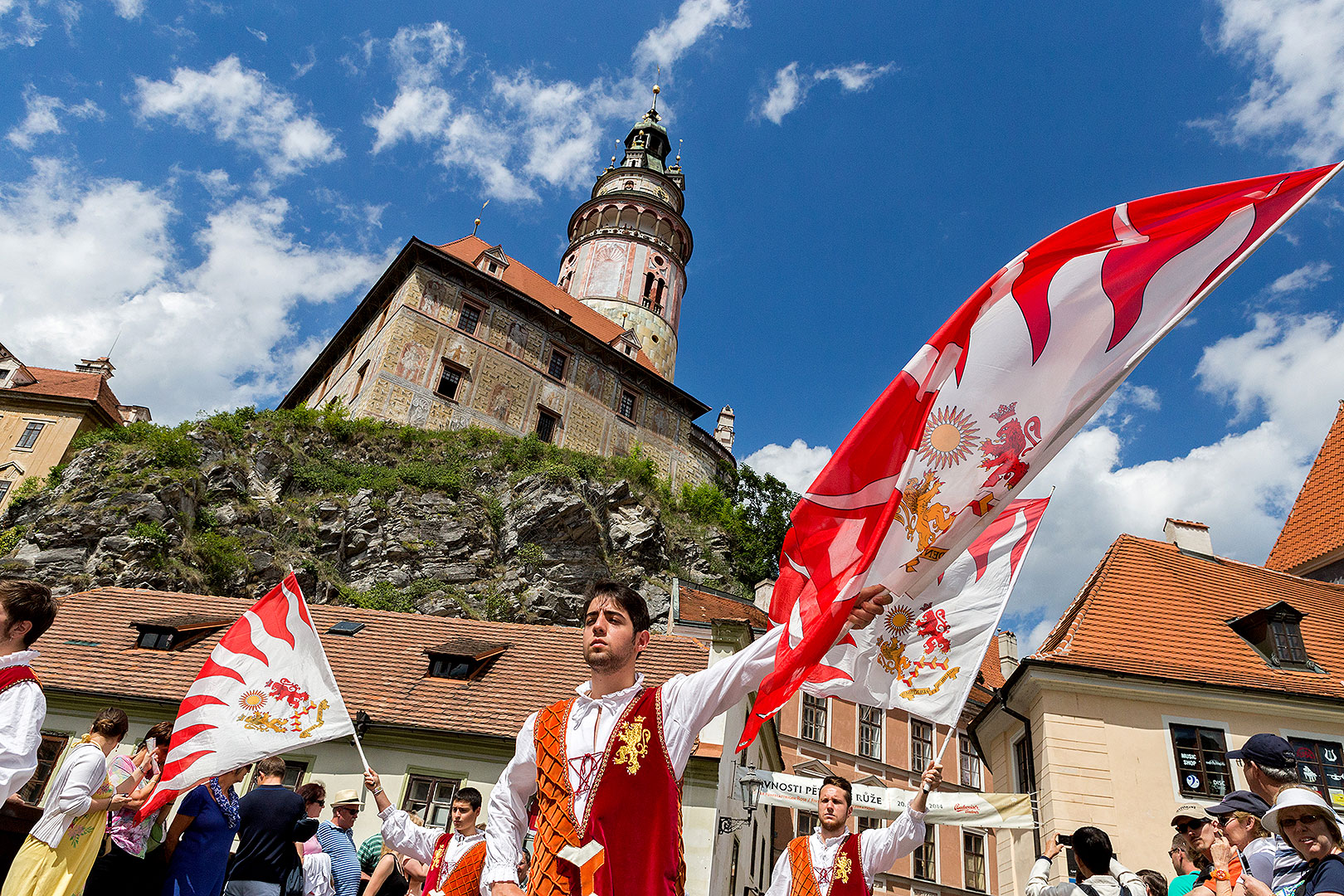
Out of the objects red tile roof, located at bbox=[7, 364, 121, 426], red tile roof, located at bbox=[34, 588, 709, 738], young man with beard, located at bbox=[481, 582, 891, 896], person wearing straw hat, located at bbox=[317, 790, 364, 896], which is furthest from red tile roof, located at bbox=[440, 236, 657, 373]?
young man with beard, located at bbox=[481, 582, 891, 896]

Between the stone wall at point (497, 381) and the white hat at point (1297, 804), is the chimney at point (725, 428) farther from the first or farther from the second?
the white hat at point (1297, 804)

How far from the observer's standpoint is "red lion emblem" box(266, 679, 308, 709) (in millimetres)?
6727

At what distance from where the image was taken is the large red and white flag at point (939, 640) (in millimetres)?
4465

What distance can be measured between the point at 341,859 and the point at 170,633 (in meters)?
12.7

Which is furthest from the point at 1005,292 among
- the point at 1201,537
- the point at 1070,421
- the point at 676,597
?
the point at 676,597

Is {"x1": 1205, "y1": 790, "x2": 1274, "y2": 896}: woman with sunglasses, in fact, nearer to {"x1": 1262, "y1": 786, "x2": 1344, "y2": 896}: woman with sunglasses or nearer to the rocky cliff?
{"x1": 1262, "y1": 786, "x2": 1344, "y2": 896}: woman with sunglasses

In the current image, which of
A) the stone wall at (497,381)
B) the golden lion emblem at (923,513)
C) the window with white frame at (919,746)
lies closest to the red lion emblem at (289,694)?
the golden lion emblem at (923,513)

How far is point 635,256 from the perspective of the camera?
193 ft

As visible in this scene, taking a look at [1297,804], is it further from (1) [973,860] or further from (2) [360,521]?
(2) [360,521]

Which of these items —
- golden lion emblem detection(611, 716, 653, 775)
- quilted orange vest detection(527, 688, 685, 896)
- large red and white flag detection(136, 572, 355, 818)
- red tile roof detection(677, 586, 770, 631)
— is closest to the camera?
quilted orange vest detection(527, 688, 685, 896)

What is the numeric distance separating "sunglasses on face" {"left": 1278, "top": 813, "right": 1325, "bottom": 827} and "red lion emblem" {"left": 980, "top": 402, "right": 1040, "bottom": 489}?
178cm

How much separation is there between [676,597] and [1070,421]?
99.6 ft

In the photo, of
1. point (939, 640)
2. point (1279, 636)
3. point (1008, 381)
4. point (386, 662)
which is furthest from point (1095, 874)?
point (1279, 636)

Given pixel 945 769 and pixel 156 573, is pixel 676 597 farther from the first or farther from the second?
pixel 156 573
